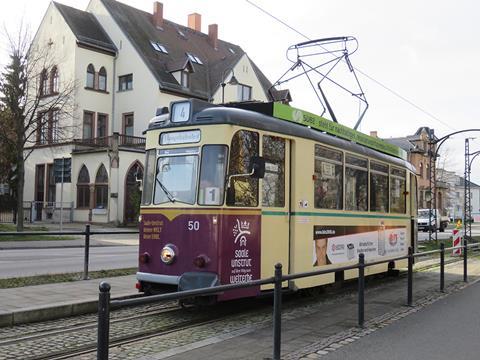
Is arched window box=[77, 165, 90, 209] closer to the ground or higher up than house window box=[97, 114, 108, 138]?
closer to the ground

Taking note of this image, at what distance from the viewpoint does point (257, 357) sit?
20.4 feet

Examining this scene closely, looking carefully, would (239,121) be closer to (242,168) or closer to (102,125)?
(242,168)

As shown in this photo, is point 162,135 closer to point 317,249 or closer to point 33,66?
point 317,249

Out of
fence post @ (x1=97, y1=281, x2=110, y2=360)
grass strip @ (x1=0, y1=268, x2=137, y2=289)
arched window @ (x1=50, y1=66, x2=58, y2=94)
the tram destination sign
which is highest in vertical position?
arched window @ (x1=50, y1=66, x2=58, y2=94)

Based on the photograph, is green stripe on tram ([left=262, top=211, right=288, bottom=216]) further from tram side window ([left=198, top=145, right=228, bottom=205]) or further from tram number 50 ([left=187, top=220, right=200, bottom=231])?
tram number 50 ([left=187, top=220, right=200, bottom=231])

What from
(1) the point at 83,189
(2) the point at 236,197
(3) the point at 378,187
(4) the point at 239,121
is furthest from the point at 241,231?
(1) the point at 83,189

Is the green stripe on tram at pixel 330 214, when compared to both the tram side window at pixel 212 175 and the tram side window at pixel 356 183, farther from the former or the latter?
the tram side window at pixel 212 175

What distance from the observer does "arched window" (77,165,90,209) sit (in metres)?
38.0

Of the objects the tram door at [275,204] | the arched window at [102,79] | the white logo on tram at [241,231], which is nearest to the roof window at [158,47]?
the arched window at [102,79]

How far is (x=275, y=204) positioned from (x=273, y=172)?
0.51m

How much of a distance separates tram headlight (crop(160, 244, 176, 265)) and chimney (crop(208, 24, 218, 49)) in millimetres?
45603

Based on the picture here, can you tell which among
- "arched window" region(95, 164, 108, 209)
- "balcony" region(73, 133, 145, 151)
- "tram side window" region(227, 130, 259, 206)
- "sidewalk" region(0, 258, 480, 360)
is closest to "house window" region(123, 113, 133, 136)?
"balcony" region(73, 133, 145, 151)

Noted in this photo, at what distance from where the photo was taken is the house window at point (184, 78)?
42250 millimetres

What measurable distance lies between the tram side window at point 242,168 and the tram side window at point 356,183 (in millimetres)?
3111
